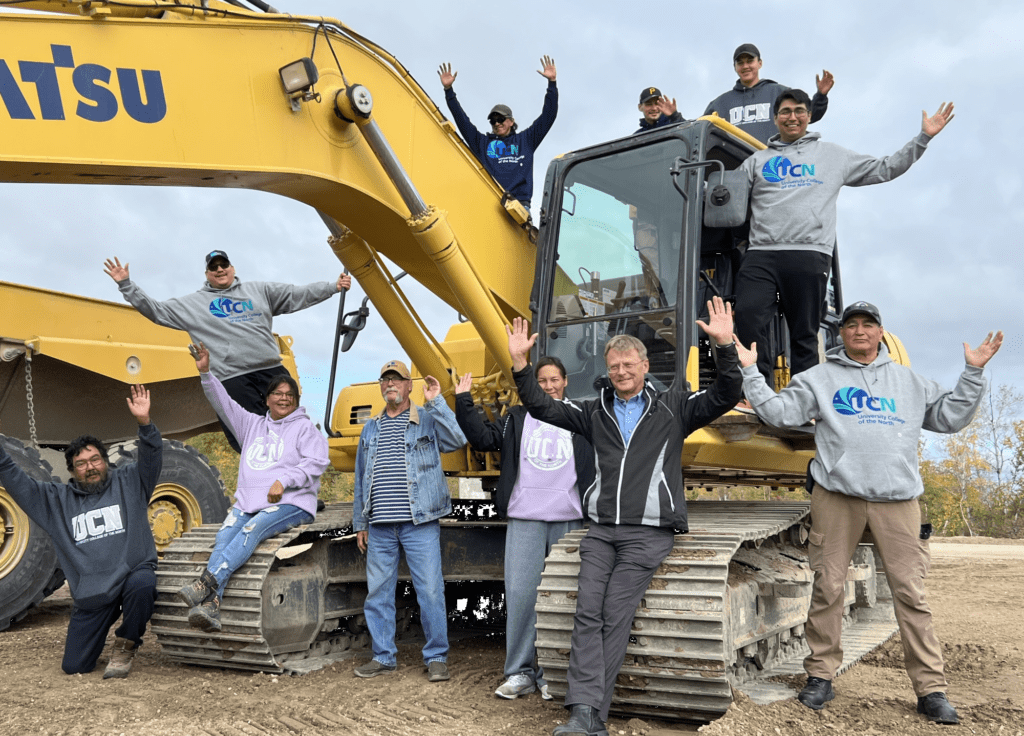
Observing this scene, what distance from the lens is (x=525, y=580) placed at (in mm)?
4965

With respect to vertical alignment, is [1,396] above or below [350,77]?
below

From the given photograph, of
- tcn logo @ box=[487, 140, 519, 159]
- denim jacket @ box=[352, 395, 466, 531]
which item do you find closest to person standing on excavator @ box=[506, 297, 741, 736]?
denim jacket @ box=[352, 395, 466, 531]

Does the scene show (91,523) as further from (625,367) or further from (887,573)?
(887,573)

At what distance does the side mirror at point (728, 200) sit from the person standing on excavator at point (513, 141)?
163 centimetres

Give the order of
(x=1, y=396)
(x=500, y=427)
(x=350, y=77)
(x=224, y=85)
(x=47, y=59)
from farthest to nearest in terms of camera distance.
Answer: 1. (x=1, y=396)
2. (x=500, y=427)
3. (x=350, y=77)
4. (x=224, y=85)
5. (x=47, y=59)

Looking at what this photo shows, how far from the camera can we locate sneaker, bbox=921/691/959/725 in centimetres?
428

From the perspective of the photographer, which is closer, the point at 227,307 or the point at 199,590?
the point at 199,590

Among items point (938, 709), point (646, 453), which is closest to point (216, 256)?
point (646, 453)

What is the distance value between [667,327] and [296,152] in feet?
7.18

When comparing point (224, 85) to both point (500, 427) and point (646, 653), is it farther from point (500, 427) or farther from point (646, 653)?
point (646, 653)

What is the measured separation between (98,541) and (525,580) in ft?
8.23

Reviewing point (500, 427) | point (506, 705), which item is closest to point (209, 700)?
point (506, 705)

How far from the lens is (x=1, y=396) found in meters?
8.20

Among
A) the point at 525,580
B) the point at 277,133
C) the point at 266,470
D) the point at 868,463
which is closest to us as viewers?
the point at 868,463
